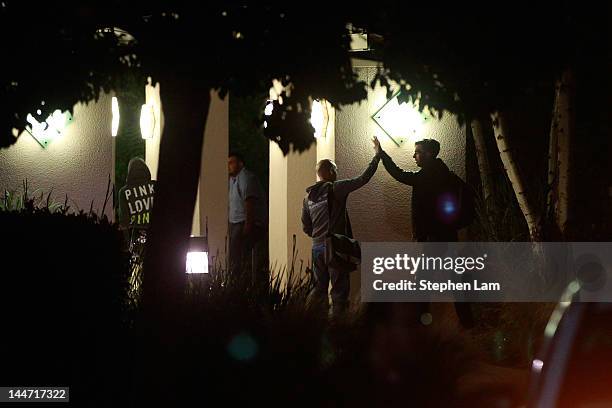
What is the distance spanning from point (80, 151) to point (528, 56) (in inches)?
311

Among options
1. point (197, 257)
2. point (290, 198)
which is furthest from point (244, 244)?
point (197, 257)

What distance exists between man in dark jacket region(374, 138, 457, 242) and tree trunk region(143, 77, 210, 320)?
4089 mm

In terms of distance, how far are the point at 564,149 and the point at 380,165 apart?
2597mm

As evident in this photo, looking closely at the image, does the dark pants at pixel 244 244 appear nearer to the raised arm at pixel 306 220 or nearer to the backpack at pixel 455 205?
the raised arm at pixel 306 220

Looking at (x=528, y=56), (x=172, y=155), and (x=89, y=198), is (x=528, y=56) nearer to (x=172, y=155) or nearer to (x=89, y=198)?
(x=172, y=155)

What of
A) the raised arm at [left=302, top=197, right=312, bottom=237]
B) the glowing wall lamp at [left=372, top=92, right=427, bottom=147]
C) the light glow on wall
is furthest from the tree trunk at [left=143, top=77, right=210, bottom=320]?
the glowing wall lamp at [left=372, top=92, right=427, bottom=147]

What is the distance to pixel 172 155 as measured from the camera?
8.22 meters

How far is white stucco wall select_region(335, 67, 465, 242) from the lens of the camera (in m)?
14.4

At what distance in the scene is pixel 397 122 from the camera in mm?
14383

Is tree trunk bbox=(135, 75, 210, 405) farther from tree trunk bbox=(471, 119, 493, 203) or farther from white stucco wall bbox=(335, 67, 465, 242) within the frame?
white stucco wall bbox=(335, 67, 465, 242)

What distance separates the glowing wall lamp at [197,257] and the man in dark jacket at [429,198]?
2037mm

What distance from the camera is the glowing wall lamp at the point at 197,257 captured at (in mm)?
11875

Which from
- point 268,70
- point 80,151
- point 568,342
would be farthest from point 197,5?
point 80,151

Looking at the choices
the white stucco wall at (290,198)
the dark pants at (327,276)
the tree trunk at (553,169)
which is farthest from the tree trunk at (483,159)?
the white stucco wall at (290,198)
